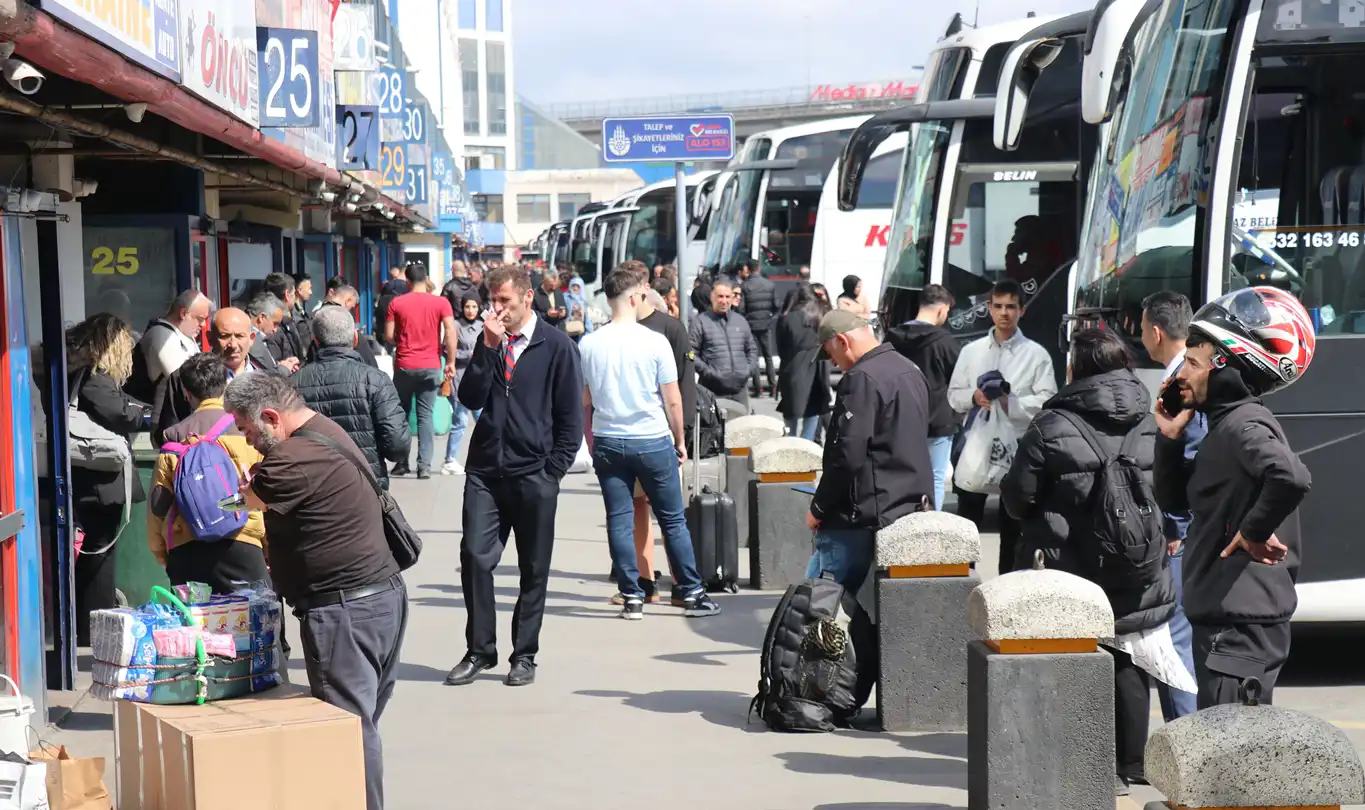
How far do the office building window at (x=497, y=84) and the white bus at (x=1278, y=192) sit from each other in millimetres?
108773

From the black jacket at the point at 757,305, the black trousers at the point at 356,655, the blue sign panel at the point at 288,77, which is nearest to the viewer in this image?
the black trousers at the point at 356,655

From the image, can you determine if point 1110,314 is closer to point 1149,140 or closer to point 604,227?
point 1149,140

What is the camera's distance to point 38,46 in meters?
5.34

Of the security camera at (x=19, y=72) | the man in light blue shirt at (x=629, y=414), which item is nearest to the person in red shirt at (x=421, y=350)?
the man in light blue shirt at (x=629, y=414)

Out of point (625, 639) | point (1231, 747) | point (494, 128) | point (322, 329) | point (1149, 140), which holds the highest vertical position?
point (494, 128)

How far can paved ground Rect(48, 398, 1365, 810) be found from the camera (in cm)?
643

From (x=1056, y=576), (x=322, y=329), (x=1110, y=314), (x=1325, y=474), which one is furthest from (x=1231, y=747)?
(x=322, y=329)

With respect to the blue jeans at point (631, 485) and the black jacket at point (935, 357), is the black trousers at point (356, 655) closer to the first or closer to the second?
the blue jeans at point (631, 485)

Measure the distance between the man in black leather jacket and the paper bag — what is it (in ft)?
12.7

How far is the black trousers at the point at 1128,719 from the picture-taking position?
250 inches

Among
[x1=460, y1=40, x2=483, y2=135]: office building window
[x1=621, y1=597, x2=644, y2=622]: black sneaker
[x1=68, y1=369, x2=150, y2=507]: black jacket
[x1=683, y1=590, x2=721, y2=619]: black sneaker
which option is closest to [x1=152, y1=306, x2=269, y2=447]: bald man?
[x1=68, y1=369, x2=150, y2=507]: black jacket

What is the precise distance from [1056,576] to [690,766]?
175cm

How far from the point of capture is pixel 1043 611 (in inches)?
227

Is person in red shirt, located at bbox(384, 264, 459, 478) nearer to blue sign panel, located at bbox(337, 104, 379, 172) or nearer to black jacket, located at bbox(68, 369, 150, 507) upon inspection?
blue sign panel, located at bbox(337, 104, 379, 172)
